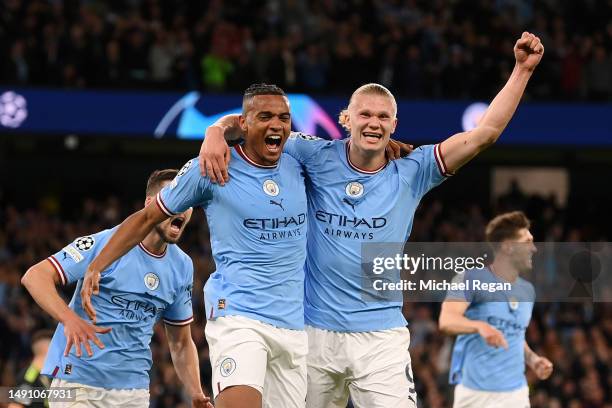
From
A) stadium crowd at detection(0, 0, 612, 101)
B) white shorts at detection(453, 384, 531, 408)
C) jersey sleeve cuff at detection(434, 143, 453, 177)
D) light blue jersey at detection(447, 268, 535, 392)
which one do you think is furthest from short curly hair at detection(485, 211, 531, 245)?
stadium crowd at detection(0, 0, 612, 101)

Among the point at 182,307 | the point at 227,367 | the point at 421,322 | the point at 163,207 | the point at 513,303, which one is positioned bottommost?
the point at 227,367

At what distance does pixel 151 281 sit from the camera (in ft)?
22.7

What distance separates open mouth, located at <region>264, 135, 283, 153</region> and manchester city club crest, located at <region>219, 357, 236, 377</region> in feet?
3.80

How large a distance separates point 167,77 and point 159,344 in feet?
15.8

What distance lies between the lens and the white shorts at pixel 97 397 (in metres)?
6.67

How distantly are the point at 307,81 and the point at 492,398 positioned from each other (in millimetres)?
9661

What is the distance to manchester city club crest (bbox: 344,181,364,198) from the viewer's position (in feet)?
20.8

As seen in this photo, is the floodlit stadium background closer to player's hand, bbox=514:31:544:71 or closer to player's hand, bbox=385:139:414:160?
player's hand, bbox=385:139:414:160

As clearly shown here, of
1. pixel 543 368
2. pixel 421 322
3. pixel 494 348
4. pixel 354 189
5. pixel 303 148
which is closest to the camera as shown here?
pixel 354 189

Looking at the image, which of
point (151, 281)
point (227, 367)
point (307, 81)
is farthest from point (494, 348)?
point (307, 81)

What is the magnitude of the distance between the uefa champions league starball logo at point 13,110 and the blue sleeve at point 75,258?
35.1ft

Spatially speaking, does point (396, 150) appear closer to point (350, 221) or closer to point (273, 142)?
point (350, 221)

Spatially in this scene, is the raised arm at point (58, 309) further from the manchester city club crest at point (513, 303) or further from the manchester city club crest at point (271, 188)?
the manchester city club crest at point (513, 303)

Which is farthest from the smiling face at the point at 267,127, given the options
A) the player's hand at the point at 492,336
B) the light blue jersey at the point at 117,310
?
the player's hand at the point at 492,336
